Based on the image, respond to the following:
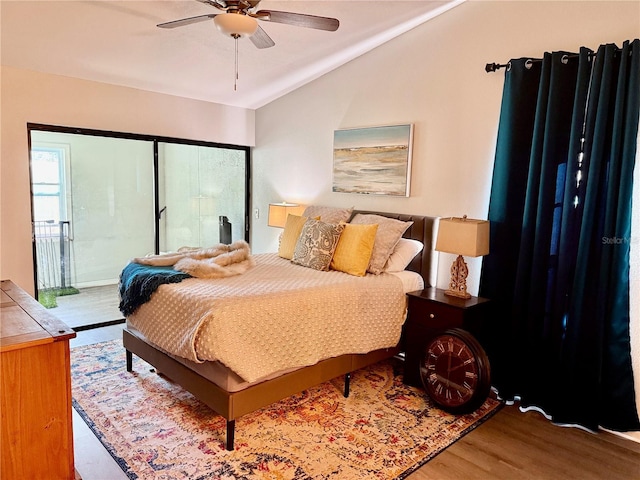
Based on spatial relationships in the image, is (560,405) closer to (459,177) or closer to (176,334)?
(459,177)

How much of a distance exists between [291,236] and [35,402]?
262cm

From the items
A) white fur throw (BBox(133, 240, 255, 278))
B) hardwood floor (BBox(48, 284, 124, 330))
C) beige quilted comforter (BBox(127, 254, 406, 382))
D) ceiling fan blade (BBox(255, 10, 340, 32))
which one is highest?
ceiling fan blade (BBox(255, 10, 340, 32))

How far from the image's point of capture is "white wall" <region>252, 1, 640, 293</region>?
288 cm

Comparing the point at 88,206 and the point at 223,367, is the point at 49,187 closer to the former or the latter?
the point at 88,206

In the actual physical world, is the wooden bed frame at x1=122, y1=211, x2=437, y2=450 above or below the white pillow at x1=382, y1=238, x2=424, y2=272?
below

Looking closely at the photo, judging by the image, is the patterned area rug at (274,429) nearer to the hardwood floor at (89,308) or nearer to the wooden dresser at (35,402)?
the wooden dresser at (35,402)

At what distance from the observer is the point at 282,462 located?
2.30m

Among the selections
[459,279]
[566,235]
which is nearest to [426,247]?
[459,279]

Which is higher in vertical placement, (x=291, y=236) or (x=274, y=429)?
(x=291, y=236)

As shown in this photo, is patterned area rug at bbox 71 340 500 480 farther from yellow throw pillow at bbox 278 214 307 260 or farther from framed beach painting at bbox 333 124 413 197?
framed beach painting at bbox 333 124 413 197

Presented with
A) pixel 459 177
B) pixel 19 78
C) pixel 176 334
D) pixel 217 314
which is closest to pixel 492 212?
pixel 459 177

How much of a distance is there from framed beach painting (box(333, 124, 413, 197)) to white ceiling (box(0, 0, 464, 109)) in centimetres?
79

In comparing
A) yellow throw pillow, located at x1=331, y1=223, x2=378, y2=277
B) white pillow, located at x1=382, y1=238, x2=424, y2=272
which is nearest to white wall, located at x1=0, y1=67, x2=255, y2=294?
yellow throw pillow, located at x1=331, y1=223, x2=378, y2=277

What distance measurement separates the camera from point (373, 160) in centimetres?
399
